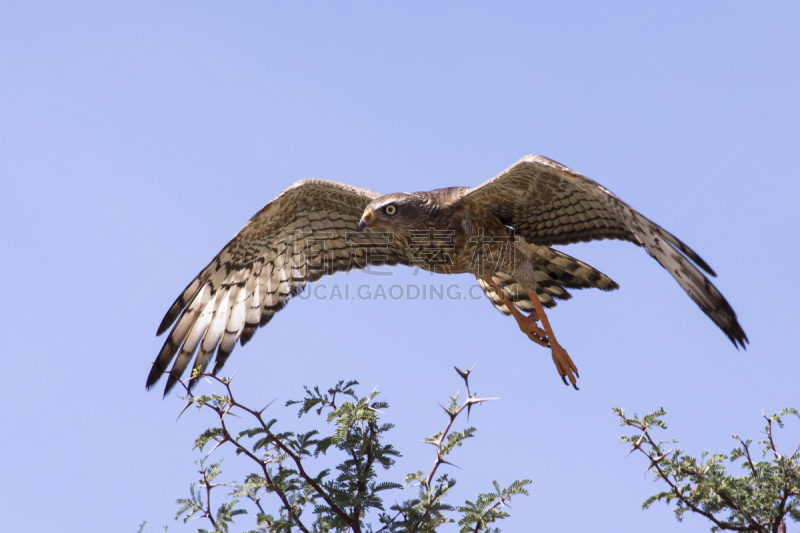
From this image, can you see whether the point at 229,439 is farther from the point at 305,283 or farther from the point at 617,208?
the point at 305,283

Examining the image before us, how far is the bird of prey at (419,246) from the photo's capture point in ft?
17.7

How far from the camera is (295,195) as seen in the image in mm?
6457

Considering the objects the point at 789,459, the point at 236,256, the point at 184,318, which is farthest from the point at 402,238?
the point at 789,459

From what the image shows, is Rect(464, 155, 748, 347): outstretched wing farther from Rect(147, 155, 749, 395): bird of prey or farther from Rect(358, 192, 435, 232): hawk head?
Rect(358, 192, 435, 232): hawk head

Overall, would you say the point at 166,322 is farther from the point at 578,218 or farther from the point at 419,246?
the point at 578,218

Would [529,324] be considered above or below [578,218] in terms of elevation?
below

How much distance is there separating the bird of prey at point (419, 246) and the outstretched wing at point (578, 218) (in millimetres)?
10

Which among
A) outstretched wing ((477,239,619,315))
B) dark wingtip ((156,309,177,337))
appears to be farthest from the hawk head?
dark wingtip ((156,309,177,337))

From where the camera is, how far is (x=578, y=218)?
18.0 feet

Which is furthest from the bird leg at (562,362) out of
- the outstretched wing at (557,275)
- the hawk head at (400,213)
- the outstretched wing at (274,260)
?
the outstretched wing at (274,260)

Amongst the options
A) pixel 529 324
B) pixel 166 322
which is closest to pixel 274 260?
pixel 166 322

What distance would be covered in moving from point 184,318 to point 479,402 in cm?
397

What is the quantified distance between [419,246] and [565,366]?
170 centimetres

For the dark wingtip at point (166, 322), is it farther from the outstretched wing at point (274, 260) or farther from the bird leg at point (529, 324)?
the bird leg at point (529, 324)
